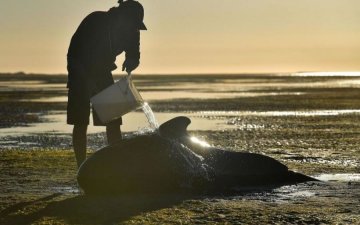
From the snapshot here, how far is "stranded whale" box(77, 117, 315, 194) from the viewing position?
877cm

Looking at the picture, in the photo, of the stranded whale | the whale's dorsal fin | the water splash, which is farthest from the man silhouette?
the whale's dorsal fin

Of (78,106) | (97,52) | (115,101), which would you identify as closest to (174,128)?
(115,101)

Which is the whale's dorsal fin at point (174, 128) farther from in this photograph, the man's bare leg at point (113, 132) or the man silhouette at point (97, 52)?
the man silhouette at point (97, 52)

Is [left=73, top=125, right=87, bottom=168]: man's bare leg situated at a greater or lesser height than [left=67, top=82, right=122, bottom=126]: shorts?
lesser

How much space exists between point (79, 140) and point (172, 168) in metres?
1.49

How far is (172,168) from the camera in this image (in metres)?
9.12

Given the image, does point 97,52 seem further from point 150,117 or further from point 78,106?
point 150,117

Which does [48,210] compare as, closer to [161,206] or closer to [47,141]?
[161,206]

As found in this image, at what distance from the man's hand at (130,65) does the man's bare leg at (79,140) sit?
101 centimetres

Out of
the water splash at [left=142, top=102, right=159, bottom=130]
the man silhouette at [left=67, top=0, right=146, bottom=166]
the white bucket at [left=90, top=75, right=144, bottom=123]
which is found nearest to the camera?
the white bucket at [left=90, top=75, right=144, bottom=123]

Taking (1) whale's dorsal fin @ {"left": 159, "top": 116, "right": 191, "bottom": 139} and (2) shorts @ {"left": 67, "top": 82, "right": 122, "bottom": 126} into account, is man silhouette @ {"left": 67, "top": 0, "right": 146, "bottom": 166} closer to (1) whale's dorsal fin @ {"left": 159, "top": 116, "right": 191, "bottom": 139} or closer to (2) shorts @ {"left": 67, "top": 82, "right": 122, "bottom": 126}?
(2) shorts @ {"left": 67, "top": 82, "right": 122, "bottom": 126}

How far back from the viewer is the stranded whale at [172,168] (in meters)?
8.77

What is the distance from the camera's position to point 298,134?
776 inches

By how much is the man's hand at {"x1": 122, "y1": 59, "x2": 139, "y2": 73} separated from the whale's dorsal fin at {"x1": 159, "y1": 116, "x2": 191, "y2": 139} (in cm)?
91
